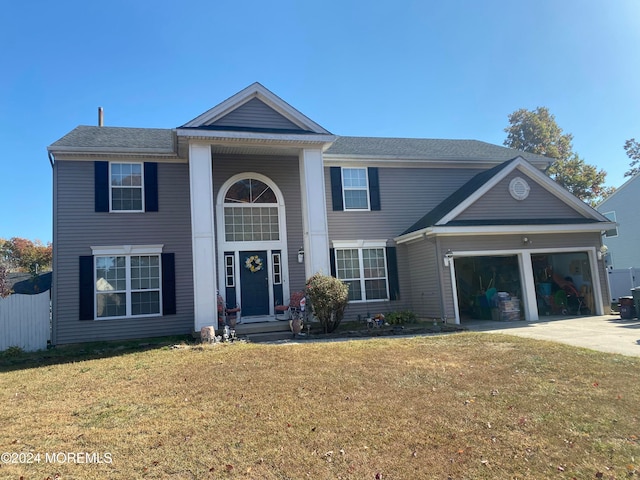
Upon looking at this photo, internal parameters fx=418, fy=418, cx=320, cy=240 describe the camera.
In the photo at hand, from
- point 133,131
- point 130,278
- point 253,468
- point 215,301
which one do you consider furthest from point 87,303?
point 253,468

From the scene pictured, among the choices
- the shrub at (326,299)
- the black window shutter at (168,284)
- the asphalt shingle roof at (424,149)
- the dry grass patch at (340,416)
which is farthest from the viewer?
the asphalt shingle roof at (424,149)

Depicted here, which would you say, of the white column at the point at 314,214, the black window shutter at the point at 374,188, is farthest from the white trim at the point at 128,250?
the black window shutter at the point at 374,188

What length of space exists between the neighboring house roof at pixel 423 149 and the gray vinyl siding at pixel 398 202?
1.77ft

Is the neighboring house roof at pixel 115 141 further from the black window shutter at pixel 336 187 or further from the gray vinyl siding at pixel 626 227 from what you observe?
the gray vinyl siding at pixel 626 227

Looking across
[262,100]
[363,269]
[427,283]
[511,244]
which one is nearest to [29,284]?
[262,100]

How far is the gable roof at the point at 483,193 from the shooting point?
12727mm

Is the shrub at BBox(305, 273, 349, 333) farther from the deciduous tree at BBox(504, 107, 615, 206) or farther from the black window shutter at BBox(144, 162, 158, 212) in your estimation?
the deciduous tree at BBox(504, 107, 615, 206)

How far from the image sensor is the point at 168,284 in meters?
12.5

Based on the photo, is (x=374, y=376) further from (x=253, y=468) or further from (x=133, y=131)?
(x=133, y=131)

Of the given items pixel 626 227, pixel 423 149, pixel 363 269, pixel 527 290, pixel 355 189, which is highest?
pixel 423 149

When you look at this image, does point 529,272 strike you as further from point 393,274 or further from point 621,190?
point 621,190

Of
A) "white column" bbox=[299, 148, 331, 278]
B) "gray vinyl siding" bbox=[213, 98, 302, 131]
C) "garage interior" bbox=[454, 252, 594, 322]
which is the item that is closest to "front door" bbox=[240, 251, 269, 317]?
"white column" bbox=[299, 148, 331, 278]

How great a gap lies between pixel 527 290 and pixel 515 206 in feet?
8.96

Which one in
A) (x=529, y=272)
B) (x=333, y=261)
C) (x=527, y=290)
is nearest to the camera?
(x=527, y=290)
